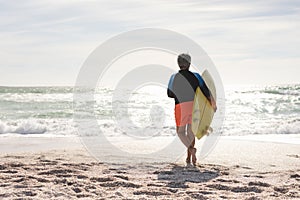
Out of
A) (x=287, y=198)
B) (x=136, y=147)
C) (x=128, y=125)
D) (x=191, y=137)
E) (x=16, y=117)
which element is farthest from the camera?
(x=16, y=117)

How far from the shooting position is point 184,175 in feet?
17.5

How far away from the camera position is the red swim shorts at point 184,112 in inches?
233

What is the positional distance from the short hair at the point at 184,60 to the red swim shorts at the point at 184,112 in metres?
0.52

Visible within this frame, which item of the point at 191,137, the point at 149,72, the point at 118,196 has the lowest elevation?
the point at 118,196

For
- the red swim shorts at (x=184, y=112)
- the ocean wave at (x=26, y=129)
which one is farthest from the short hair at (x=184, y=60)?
the ocean wave at (x=26, y=129)

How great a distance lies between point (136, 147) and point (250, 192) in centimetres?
363

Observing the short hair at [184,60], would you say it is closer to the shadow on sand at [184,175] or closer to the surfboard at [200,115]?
the surfboard at [200,115]

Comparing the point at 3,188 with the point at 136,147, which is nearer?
the point at 3,188

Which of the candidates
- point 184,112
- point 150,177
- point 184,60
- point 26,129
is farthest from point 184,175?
point 26,129

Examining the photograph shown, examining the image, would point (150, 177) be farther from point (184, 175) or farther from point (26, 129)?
point (26, 129)

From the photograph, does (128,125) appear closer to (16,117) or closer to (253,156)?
(16,117)

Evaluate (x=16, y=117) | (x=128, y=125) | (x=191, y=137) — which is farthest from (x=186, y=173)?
(x=16, y=117)

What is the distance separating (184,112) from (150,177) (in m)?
1.12

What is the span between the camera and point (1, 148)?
318 inches
